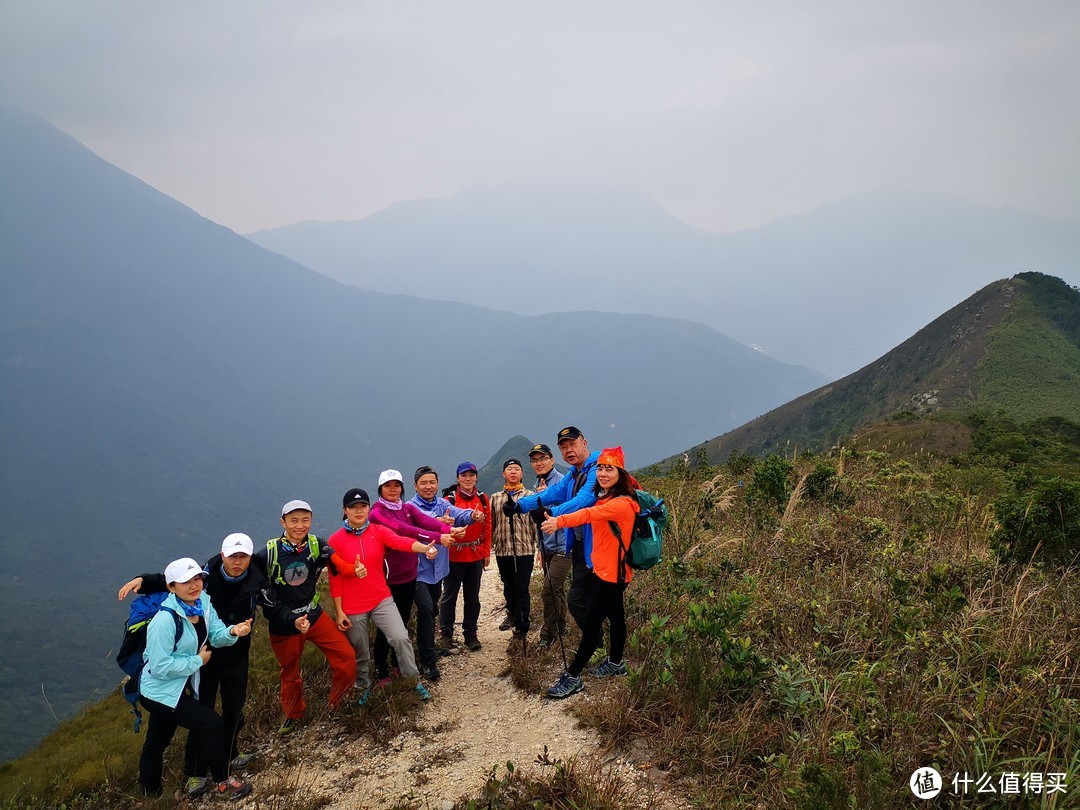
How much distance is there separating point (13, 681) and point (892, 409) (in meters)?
106

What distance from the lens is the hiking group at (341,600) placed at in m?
4.40

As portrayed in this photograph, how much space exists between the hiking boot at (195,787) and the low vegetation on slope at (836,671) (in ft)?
4.01

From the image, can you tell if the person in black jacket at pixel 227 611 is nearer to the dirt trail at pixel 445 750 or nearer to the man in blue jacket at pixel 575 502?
the dirt trail at pixel 445 750

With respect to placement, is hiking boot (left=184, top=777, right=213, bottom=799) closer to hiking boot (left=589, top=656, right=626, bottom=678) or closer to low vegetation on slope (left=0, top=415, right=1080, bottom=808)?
low vegetation on slope (left=0, top=415, right=1080, bottom=808)

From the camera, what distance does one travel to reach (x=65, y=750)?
8898 millimetres

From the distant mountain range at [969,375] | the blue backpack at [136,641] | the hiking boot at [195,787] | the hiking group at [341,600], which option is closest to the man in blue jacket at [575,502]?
the hiking group at [341,600]

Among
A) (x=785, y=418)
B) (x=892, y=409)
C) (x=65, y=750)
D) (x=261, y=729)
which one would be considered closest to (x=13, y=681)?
(x=65, y=750)

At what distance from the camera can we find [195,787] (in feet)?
15.4

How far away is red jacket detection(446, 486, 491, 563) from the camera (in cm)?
694

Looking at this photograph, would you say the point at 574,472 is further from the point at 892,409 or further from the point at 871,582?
the point at 892,409

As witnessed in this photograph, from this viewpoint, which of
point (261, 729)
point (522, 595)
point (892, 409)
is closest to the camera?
point (261, 729)

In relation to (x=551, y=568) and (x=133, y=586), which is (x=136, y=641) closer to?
(x=133, y=586)

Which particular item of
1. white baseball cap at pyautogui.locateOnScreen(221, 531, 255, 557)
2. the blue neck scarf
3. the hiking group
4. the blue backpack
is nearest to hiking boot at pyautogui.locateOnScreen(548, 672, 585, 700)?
the hiking group

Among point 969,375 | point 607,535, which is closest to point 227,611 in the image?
point 607,535
